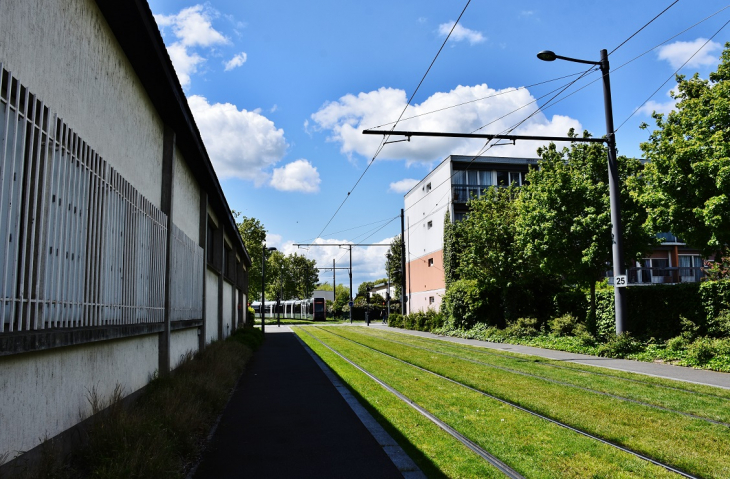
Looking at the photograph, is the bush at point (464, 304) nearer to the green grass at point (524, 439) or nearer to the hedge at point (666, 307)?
the hedge at point (666, 307)

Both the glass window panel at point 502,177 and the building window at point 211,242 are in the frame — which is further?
the glass window panel at point 502,177

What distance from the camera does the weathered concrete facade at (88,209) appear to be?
400cm

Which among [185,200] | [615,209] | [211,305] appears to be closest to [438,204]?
[615,209]

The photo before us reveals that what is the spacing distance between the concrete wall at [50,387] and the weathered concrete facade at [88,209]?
14 millimetres

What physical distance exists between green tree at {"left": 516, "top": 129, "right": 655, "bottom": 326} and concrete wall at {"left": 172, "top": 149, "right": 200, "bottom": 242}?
42.2 feet

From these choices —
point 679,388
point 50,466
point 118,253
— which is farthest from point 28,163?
point 679,388

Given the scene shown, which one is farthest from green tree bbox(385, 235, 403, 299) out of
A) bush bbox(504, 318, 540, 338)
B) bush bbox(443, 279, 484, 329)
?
bush bbox(504, 318, 540, 338)

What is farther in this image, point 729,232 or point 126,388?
point 729,232

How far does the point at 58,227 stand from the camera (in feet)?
15.3

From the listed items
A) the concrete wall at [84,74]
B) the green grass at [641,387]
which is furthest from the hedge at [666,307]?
the concrete wall at [84,74]

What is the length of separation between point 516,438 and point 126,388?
495 cm

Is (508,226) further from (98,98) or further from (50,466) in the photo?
(50,466)

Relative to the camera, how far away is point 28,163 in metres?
4.12

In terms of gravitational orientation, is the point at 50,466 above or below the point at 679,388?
above
